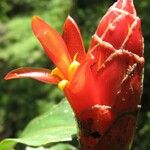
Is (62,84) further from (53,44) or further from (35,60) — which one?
(35,60)

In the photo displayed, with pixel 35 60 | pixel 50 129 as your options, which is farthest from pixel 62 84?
pixel 35 60

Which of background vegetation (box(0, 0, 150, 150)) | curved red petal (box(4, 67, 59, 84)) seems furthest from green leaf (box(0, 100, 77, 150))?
background vegetation (box(0, 0, 150, 150))

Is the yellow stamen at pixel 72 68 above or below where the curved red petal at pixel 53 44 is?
below

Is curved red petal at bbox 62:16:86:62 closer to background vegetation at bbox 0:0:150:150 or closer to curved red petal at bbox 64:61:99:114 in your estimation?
curved red petal at bbox 64:61:99:114

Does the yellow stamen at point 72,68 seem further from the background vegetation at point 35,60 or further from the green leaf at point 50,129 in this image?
the background vegetation at point 35,60

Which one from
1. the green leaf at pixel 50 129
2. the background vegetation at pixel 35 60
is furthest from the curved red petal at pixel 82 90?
the background vegetation at pixel 35 60

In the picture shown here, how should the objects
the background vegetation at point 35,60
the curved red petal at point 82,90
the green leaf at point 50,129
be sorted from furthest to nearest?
1. the background vegetation at point 35,60
2. the green leaf at point 50,129
3. the curved red petal at point 82,90
